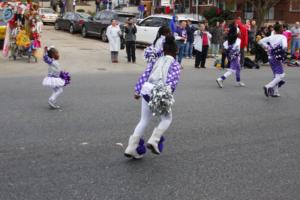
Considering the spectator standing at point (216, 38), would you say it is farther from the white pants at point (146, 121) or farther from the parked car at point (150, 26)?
the white pants at point (146, 121)

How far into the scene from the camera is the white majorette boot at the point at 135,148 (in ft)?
20.9

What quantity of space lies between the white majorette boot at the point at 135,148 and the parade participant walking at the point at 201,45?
492 inches

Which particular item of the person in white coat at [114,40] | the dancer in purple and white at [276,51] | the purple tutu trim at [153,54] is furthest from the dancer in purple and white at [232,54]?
the purple tutu trim at [153,54]

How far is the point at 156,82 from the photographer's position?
623 centimetres

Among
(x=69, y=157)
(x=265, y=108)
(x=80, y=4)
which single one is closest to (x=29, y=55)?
(x=265, y=108)

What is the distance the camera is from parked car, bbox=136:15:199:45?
23.5 metres

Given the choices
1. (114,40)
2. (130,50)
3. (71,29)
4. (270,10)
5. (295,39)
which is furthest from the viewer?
(270,10)

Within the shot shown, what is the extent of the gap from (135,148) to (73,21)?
2581 centimetres

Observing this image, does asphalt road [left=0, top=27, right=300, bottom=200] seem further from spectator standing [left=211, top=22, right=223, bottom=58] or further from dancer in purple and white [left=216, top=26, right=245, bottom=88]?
spectator standing [left=211, top=22, right=223, bottom=58]

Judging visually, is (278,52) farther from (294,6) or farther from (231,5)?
(231,5)

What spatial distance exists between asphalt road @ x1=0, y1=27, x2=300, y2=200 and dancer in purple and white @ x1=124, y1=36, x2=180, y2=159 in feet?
0.81

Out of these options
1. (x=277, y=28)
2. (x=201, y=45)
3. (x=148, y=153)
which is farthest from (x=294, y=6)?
(x=148, y=153)

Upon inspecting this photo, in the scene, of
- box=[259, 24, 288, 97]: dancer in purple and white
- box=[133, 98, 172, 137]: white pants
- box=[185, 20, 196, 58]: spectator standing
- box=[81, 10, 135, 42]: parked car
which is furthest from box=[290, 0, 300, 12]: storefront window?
box=[133, 98, 172, 137]: white pants

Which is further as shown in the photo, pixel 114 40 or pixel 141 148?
pixel 114 40
